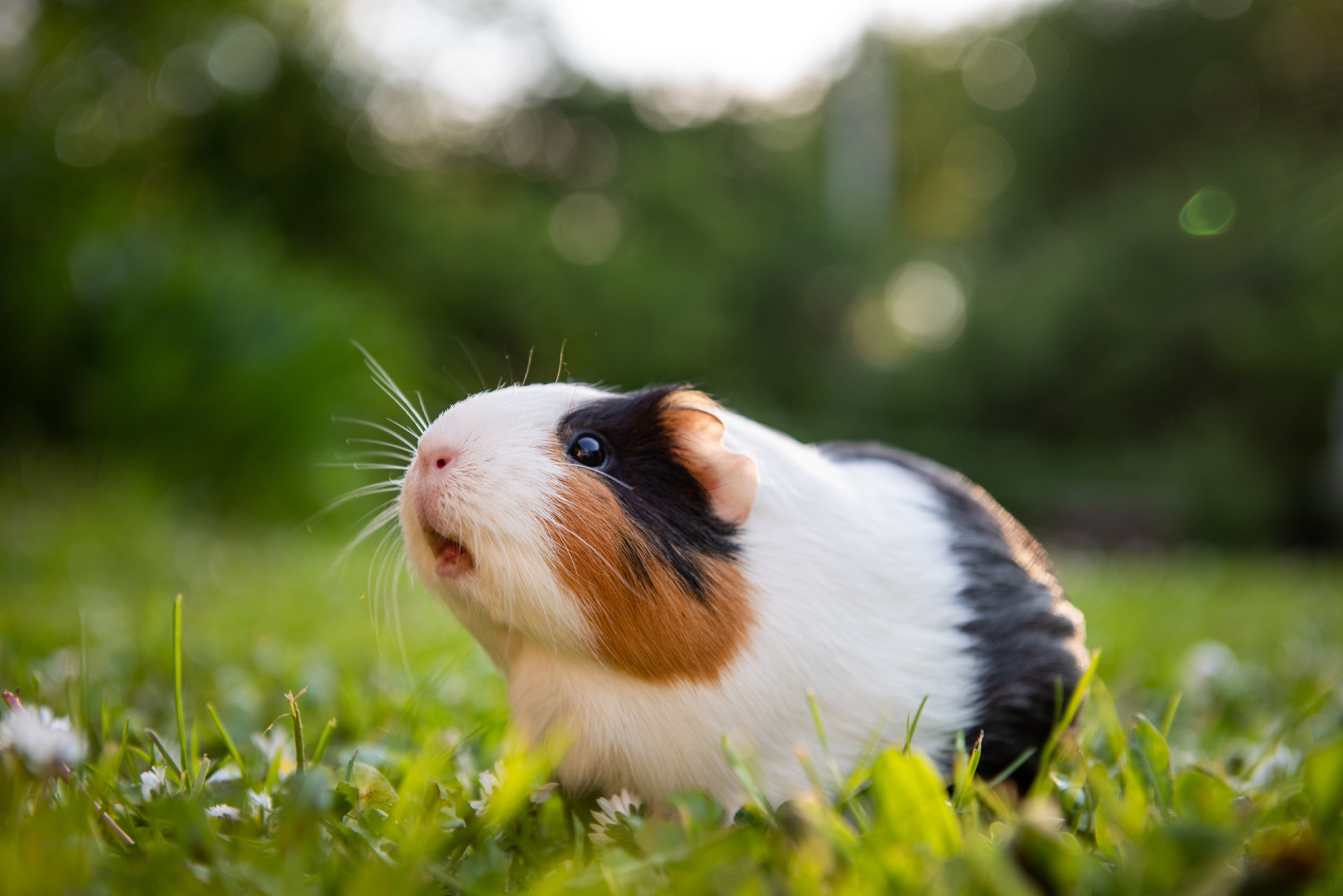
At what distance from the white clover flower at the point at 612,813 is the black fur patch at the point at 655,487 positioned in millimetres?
336

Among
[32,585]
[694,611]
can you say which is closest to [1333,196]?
[694,611]

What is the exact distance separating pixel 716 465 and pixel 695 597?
9.1 inches

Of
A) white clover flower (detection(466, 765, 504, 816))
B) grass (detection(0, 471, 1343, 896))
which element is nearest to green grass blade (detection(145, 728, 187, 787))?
grass (detection(0, 471, 1343, 896))

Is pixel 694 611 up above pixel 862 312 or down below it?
above

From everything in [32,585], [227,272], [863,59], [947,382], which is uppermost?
[863,59]

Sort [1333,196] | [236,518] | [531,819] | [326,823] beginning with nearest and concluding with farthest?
[326,823] → [531,819] → [1333,196] → [236,518]

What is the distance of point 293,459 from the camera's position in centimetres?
639

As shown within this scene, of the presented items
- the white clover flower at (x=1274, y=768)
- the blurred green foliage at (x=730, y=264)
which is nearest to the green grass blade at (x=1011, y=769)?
the white clover flower at (x=1274, y=768)

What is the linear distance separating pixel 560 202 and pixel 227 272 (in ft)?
32.0

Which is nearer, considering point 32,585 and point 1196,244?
point 32,585

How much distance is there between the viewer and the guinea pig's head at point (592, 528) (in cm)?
149

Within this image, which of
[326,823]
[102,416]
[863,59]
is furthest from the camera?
[863,59]

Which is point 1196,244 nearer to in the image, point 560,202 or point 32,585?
point 560,202

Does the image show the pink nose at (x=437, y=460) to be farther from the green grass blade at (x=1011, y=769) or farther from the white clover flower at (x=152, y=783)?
the green grass blade at (x=1011, y=769)
